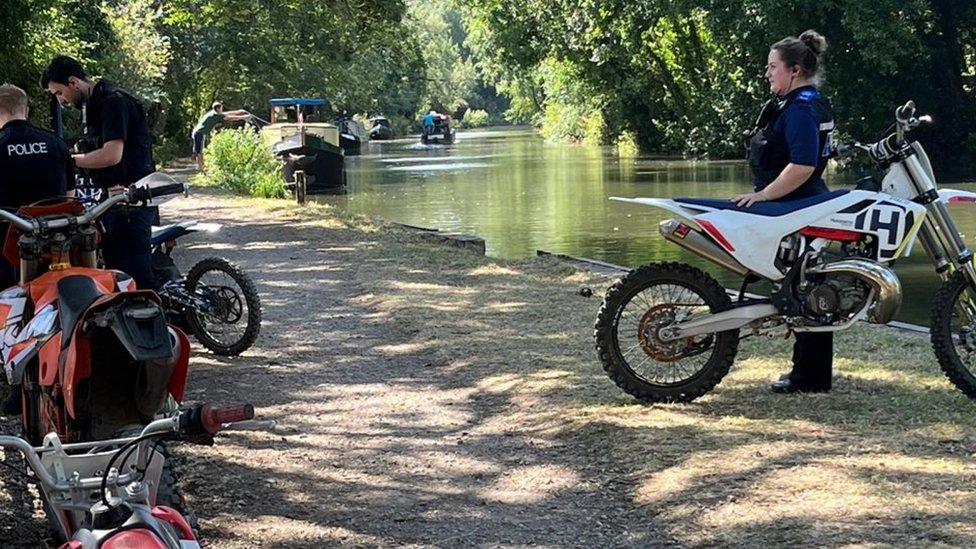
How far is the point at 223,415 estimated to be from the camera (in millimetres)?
2945

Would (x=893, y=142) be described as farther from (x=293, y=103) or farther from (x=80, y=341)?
(x=293, y=103)

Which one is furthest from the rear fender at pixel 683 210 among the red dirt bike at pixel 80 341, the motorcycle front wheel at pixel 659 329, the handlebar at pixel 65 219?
the red dirt bike at pixel 80 341

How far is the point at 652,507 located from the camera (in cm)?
512

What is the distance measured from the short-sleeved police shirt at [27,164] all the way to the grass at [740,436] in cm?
243

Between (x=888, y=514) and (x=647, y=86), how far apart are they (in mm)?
46532

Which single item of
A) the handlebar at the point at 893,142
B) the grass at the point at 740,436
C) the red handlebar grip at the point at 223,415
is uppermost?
the handlebar at the point at 893,142

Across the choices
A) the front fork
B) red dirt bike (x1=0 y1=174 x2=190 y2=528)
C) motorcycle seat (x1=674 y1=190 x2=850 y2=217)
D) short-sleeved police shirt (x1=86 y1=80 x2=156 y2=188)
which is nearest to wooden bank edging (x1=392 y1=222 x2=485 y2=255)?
short-sleeved police shirt (x1=86 y1=80 x2=156 y2=188)

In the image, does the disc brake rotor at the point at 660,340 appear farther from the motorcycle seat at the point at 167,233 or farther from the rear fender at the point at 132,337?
the motorcycle seat at the point at 167,233

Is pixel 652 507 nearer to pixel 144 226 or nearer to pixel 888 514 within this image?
pixel 888 514

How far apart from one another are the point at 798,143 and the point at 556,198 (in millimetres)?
21586

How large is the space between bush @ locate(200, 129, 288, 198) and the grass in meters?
16.3

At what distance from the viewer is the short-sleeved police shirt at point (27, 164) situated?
604 cm

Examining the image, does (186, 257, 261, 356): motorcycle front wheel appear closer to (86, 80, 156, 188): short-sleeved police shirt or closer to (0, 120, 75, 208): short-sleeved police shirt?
(86, 80, 156, 188): short-sleeved police shirt

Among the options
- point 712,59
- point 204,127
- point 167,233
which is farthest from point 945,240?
point 712,59
